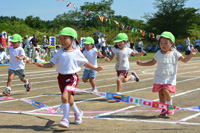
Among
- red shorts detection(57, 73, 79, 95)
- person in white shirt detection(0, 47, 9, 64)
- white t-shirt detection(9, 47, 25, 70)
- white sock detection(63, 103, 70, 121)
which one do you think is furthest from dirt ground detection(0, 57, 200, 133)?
person in white shirt detection(0, 47, 9, 64)

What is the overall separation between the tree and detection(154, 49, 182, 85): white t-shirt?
179 ft

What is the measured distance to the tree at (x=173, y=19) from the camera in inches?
2312

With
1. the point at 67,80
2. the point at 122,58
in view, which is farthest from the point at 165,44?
the point at 122,58

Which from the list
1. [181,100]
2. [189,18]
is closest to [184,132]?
[181,100]

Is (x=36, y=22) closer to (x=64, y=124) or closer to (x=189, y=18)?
(x=189, y=18)

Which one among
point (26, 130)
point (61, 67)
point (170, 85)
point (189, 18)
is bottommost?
point (26, 130)

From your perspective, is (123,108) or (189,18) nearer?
(123,108)

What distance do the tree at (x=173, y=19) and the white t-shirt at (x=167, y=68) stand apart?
54667 millimetres

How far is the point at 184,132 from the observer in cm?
Answer: 478

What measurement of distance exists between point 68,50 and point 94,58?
3.93 m

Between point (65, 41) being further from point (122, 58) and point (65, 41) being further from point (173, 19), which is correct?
point (173, 19)

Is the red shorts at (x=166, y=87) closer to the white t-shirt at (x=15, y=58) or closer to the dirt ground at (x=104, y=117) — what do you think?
the dirt ground at (x=104, y=117)

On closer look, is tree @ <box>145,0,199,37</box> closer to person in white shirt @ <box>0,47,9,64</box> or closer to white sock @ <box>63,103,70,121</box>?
person in white shirt @ <box>0,47,9,64</box>

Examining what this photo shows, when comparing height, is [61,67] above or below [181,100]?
above
